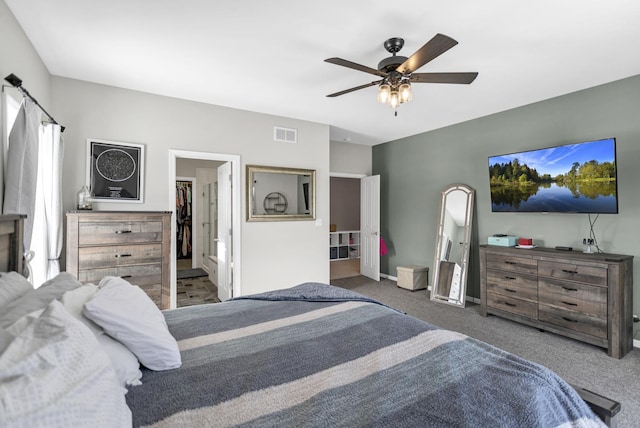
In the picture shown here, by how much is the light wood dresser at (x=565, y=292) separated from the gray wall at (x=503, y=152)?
1.49 ft

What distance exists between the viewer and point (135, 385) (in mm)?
1174

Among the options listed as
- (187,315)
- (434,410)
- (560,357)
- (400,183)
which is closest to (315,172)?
(400,183)

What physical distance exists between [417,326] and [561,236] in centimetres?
301

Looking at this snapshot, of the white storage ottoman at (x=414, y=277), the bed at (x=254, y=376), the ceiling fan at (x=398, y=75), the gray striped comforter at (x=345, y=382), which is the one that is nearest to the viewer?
the bed at (x=254, y=376)

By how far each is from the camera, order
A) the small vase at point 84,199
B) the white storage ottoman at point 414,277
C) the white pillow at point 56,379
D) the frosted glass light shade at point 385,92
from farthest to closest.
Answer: the white storage ottoman at point 414,277
the small vase at point 84,199
the frosted glass light shade at point 385,92
the white pillow at point 56,379

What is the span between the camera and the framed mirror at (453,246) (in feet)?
14.7

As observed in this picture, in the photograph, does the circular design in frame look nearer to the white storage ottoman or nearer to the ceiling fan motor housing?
the ceiling fan motor housing

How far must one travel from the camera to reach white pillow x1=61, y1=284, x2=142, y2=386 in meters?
1.15

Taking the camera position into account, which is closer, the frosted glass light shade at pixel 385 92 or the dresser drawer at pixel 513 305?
the frosted glass light shade at pixel 385 92

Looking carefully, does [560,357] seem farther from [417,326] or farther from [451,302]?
[417,326]

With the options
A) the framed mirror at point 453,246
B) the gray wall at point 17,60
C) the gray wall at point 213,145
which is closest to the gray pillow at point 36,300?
the gray wall at point 17,60

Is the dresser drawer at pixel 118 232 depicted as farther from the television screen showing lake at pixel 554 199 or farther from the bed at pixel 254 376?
the television screen showing lake at pixel 554 199

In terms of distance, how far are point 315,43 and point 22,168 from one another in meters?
2.22

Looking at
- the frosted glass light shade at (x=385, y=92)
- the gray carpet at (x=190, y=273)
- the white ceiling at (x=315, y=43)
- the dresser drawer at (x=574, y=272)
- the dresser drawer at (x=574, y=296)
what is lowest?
the gray carpet at (x=190, y=273)
